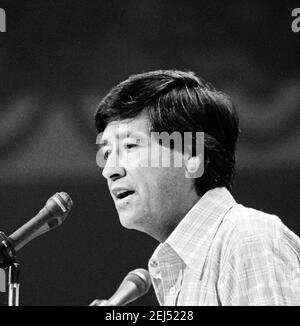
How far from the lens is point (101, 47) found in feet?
8.67

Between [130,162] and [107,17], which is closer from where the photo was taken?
[130,162]

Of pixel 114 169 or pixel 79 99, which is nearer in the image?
pixel 114 169

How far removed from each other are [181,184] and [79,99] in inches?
35.3

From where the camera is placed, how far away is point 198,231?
1.72m

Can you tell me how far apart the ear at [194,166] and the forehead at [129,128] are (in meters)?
0.15

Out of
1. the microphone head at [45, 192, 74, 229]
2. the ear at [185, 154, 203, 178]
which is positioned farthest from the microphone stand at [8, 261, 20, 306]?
the ear at [185, 154, 203, 178]

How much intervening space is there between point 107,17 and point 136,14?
0.12m

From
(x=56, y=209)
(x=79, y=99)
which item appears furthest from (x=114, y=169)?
(x=79, y=99)

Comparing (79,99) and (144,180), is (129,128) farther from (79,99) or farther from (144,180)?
(79,99)

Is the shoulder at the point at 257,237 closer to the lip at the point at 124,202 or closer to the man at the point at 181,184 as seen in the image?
the man at the point at 181,184

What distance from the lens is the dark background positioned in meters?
2.54
